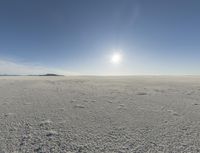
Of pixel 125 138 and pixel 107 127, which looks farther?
pixel 107 127

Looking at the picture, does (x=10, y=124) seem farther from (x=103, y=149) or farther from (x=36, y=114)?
(x=103, y=149)

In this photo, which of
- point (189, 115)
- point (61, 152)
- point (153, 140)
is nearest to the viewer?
point (61, 152)

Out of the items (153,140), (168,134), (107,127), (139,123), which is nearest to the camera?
(153,140)

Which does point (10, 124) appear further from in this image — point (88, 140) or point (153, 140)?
point (153, 140)

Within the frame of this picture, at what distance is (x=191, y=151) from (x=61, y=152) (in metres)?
4.54

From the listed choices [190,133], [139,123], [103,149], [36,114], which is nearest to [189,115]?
[190,133]

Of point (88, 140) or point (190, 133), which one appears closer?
point (88, 140)

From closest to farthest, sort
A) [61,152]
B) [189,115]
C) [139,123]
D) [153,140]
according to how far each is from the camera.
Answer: [61,152] → [153,140] → [139,123] → [189,115]

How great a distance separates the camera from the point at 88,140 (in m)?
6.05

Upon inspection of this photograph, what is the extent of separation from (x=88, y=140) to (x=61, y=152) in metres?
1.27

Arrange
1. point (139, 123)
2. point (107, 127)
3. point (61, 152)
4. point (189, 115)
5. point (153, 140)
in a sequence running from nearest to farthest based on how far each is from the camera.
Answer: point (61, 152) < point (153, 140) < point (107, 127) < point (139, 123) < point (189, 115)

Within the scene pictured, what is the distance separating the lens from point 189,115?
944 cm

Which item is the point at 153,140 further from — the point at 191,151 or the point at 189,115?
the point at 189,115

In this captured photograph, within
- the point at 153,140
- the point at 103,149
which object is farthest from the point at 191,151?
the point at 103,149
